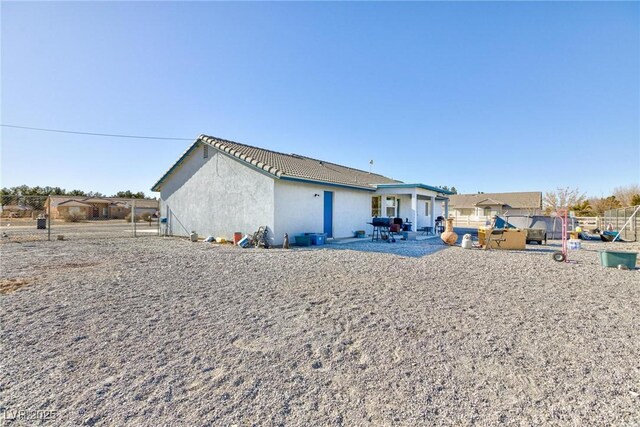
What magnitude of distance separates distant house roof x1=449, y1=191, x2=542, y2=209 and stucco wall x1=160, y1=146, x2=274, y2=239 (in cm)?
3975

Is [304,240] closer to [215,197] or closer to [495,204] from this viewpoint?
[215,197]

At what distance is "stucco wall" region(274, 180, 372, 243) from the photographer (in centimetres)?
1214

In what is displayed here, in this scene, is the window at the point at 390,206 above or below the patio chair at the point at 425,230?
above

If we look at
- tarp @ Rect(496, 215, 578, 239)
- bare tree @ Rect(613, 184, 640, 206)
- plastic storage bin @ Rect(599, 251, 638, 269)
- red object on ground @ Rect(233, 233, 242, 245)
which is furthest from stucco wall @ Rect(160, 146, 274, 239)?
bare tree @ Rect(613, 184, 640, 206)

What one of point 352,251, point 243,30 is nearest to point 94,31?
point 243,30

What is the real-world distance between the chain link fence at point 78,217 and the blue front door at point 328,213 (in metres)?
11.4

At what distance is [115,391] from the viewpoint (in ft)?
8.12

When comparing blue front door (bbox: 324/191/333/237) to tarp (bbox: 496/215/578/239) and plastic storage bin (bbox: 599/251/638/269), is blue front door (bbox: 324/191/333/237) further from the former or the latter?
plastic storage bin (bbox: 599/251/638/269)

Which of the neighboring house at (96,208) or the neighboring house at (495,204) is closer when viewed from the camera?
the neighboring house at (96,208)

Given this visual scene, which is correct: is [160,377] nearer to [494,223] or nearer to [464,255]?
[464,255]

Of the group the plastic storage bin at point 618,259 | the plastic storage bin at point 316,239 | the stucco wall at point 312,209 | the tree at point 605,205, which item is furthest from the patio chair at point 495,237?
the tree at point 605,205

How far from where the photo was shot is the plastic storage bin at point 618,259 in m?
7.92

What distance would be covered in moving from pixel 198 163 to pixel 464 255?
12825 mm

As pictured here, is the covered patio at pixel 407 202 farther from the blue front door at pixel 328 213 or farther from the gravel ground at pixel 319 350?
the gravel ground at pixel 319 350
